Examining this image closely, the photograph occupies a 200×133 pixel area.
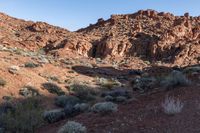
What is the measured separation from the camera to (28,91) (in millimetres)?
24797

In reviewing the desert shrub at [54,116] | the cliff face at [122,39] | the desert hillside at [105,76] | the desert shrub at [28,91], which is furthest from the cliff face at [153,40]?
the desert shrub at [54,116]

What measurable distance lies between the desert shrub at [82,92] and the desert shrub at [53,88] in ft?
3.11

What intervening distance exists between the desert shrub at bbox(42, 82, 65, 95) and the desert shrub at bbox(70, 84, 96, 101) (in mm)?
948

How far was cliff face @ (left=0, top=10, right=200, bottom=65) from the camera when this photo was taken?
53.7m

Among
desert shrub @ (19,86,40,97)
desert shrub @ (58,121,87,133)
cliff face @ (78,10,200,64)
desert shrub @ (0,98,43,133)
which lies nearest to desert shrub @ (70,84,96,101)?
desert shrub @ (19,86,40,97)

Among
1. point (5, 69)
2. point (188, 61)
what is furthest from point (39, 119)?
point (188, 61)

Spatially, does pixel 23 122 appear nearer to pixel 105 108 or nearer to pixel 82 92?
pixel 105 108

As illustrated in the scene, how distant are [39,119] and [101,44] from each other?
147 ft

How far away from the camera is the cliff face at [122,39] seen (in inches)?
2114

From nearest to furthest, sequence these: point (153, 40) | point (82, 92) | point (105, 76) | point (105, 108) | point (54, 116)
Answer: point (105, 108), point (54, 116), point (82, 92), point (105, 76), point (153, 40)

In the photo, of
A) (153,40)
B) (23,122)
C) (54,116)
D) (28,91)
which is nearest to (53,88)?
(28,91)

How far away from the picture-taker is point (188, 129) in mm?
10000

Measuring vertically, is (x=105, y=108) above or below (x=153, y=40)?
below

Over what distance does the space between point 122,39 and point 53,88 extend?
33.5 metres
